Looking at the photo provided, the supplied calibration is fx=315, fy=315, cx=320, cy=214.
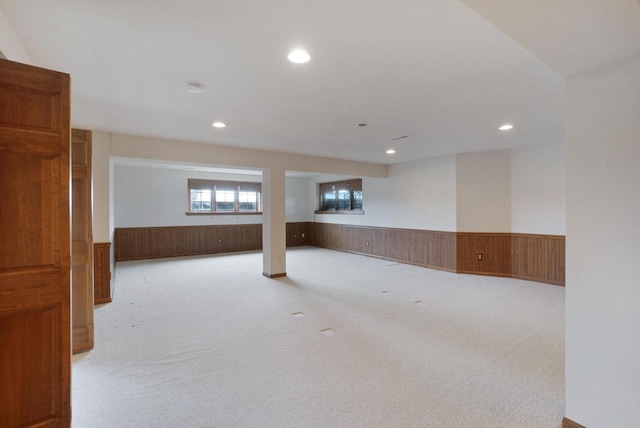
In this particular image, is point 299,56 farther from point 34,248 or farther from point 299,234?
point 299,234

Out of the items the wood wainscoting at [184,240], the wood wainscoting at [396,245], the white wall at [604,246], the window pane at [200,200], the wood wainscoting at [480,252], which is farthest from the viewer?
the window pane at [200,200]

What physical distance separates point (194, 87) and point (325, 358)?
265 cm

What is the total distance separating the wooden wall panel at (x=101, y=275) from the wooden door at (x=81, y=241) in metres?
1.65

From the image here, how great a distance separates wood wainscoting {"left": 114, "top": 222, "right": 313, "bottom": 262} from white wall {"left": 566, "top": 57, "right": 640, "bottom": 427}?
329 inches

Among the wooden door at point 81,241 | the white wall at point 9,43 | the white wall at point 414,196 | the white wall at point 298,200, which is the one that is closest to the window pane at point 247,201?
the white wall at point 298,200

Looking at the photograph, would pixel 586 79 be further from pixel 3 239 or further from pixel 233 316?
pixel 233 316

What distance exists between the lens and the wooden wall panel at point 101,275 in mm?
4332

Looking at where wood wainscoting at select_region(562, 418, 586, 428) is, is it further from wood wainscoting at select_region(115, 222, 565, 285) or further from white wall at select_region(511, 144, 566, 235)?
white wall at select_region(511, 144, 566, 235)

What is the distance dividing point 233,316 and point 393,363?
201 centimetres

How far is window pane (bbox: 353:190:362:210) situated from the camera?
8945 mm

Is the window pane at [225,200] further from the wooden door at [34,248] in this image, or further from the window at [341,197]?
the wooden door at [34,248]

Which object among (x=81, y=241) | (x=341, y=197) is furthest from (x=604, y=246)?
(x=341, y=197)

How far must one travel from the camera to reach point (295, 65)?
7.86 ft

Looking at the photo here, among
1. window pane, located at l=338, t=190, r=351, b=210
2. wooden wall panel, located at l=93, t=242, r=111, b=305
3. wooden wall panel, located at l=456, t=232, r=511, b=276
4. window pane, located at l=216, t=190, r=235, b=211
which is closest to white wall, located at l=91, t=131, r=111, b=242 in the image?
wooden wall panel, located at l=93, t=242, r=111, b=305
